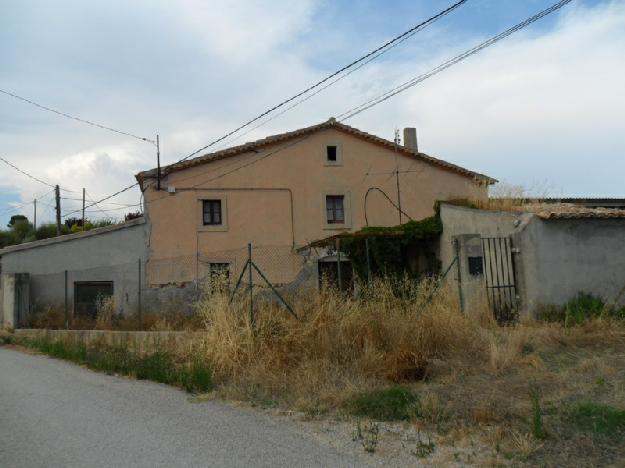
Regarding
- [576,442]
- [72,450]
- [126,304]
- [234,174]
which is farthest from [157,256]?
[576,442]

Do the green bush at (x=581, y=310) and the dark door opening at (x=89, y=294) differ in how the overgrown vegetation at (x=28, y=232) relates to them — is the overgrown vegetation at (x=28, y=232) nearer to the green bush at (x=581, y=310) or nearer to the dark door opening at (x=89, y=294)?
the dark door opening at (x=89, y=294)

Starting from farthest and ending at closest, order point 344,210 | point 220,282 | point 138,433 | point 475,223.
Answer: point 344,210
point 475,223
point 220,282
point 138,433

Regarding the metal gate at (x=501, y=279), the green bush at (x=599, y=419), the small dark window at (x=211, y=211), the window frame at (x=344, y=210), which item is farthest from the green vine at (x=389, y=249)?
the green bush at (x=599, y=419)

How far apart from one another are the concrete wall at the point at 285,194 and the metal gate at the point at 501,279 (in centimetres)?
852

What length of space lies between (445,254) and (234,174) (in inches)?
388

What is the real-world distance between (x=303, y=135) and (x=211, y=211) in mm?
4907

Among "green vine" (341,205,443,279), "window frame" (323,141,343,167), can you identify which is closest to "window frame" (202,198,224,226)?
"window frame" (323,141,343,167)

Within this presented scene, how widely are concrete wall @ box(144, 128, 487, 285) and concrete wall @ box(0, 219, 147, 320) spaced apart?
3.43 ft

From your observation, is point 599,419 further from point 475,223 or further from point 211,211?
point 211,211

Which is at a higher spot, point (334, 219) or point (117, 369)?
point (334, 219)

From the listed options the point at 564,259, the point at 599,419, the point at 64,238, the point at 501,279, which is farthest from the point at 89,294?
the point at 599,419

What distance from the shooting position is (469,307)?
11828 millimetres

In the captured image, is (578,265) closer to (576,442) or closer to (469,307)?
(469,307)

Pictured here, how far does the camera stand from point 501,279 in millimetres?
12922
